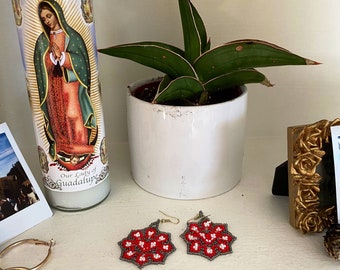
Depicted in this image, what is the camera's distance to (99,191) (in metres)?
0.51

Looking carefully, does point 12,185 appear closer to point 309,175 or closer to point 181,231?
point 181,231

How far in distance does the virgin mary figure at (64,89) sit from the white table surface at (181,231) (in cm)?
7

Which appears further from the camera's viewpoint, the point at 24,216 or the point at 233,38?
the point at 233,38

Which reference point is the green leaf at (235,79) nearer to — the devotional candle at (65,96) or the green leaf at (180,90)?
the green leaf at (180,90)

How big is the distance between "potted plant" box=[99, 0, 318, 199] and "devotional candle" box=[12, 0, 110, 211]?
0.14 ft

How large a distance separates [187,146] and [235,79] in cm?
9

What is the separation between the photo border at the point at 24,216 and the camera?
46cm

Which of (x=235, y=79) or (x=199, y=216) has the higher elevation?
(x=235, y=79)

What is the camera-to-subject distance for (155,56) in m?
0.47

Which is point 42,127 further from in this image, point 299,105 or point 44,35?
point 299,105

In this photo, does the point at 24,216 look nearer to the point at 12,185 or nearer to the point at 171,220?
the point at 12,185

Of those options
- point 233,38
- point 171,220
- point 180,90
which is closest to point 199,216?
point 171,220

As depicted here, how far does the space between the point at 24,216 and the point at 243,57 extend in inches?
11.3

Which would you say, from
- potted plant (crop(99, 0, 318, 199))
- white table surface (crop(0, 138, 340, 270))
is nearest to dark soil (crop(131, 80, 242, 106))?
potted plant (crop(99, 0, 318, 199))
